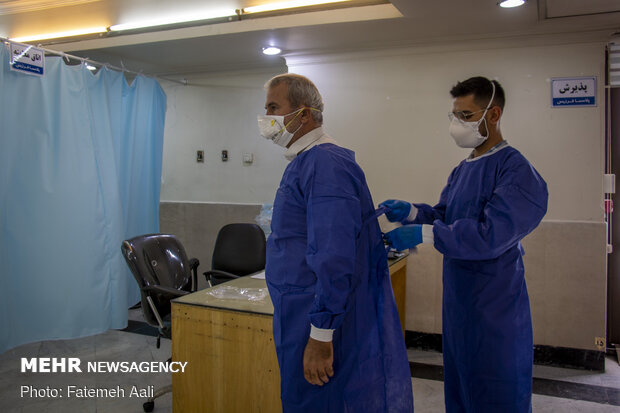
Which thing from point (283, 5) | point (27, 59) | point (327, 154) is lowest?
point (327, 154)

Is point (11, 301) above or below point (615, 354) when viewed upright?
above

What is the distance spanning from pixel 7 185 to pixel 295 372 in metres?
2.68

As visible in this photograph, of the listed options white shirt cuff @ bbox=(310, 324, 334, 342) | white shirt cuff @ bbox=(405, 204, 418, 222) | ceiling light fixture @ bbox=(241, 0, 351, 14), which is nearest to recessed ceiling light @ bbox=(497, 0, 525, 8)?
ceiling light fixture @ bbox=(241, 0, 351, 14)

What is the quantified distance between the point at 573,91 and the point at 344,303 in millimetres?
2745

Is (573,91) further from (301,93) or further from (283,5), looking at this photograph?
(301,93)

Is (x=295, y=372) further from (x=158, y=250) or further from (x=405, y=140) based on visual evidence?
(x=405, y=140)

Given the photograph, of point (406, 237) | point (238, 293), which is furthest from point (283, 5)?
point (406, 237)

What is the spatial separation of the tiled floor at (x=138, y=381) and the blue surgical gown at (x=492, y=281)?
1.06m

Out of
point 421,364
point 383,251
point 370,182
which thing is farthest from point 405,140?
point 383,251

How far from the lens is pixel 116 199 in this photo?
3586 mm

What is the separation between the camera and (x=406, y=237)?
5.28 feet

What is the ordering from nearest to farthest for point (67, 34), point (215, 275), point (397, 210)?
point (397, 210)
point (215, 275)
point (67, 34)

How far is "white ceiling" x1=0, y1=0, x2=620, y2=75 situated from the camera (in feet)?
9.02

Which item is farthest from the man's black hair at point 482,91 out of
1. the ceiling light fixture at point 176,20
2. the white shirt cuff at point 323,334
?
the ceiling light fixture at point 176,20
